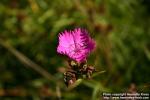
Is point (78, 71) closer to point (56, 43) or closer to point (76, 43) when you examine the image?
point (76, 43)

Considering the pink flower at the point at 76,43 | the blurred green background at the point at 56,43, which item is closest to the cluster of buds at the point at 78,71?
the pink flower at the point at 76,43

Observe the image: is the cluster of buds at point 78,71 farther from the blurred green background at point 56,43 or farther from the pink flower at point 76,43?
the blurred green background at point 56,43

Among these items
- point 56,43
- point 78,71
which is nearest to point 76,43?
point 78,71

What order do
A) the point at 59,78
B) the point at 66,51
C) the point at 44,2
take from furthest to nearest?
the point at 44,2
the point at 59,78
the point at 66,51

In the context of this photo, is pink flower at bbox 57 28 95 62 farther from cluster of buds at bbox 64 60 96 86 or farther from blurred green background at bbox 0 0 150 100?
blurred green background at bbox 0 0 150 100

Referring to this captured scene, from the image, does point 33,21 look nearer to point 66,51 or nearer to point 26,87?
point 26,87

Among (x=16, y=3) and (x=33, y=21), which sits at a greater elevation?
(x=16, y=3)

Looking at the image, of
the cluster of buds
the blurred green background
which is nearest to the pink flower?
the cluster of buds

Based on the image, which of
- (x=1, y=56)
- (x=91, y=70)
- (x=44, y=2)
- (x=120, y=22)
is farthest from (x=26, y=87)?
(x=91, y=70)
